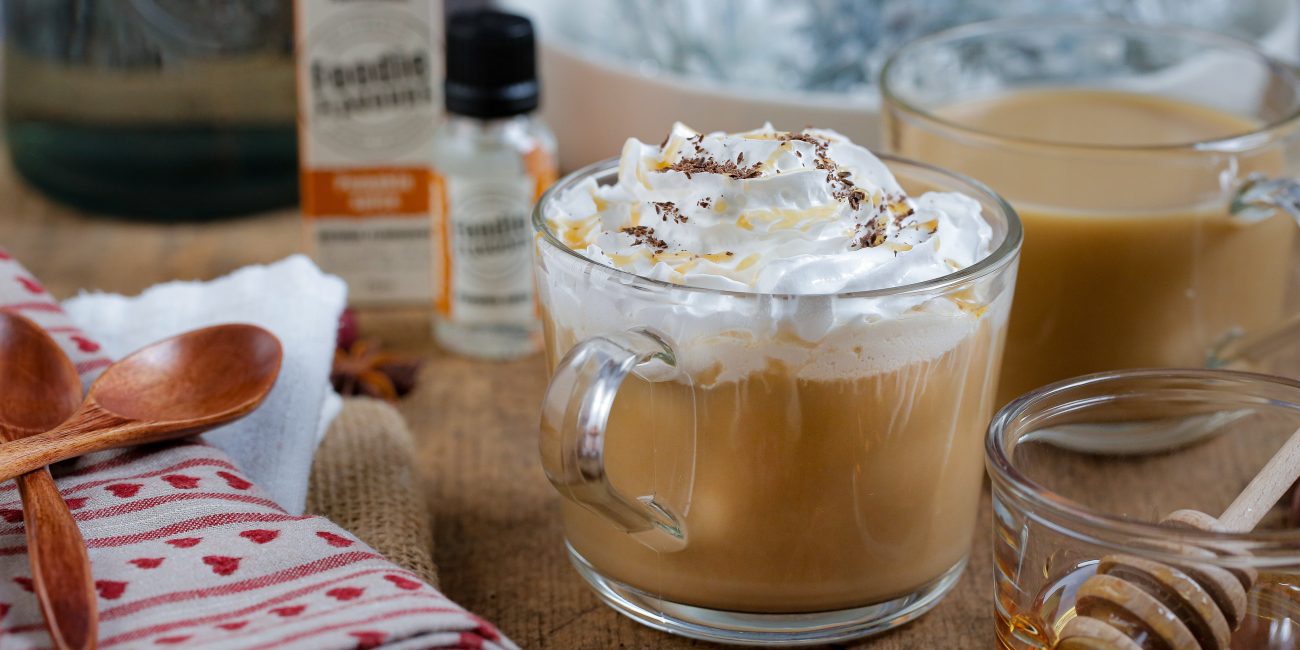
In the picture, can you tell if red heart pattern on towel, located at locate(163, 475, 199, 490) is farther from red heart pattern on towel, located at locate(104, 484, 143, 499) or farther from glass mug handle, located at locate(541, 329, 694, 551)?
→ glass mug handle, located at locate(541, 329, 694, 551)

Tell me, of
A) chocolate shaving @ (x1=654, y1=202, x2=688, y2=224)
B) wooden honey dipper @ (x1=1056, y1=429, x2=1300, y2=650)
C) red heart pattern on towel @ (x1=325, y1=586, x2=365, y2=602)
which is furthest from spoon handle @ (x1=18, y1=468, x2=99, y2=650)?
wooden honey dipper @ (x1=1056, y1=429, x2=1300, y2=650)

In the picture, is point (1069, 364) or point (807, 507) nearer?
point (807, 507)

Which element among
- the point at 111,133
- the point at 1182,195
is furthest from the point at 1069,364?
the point at 111,133

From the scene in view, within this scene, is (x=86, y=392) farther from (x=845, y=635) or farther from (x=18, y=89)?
(x=18, y=89)

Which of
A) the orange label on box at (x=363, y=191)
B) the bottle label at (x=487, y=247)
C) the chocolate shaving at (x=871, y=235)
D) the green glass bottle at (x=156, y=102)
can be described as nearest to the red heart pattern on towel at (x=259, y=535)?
the chocolate shaving at (x=871, y=235)

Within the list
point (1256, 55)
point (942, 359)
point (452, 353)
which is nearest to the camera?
point (942, 359)

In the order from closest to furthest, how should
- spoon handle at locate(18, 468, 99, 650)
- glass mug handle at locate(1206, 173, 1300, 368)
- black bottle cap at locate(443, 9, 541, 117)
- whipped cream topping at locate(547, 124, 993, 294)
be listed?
spoon handle at locate(18, 468, 99, 650) < whipped cream topping at locate(547, 124, 993, 294) < glass mug handle at locate(1206, 173, 1300, 368) < black bottle cap at locate(443, 9, 541, 117)

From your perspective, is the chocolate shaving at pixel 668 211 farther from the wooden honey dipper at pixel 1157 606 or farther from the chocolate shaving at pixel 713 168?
the wooden honey dipper at pixel 1157 606

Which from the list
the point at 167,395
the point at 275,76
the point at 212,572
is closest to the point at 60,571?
the point at 212,572
